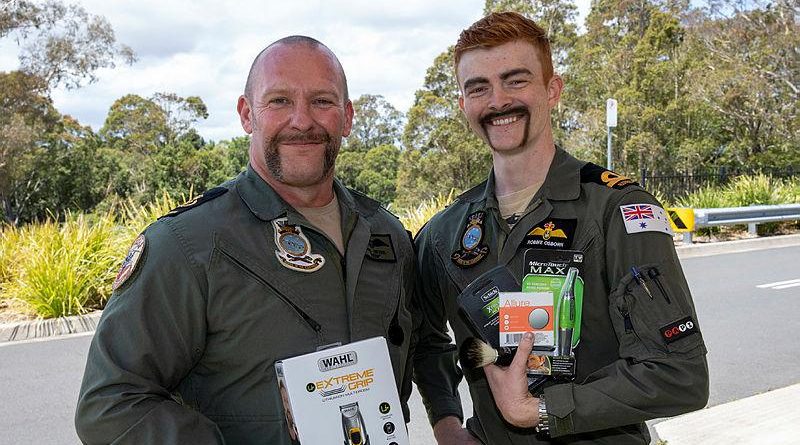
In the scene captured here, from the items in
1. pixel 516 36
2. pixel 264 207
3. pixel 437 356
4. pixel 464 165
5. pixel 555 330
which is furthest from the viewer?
pixel 464 165

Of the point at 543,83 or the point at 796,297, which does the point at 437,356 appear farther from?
the point at 796,297

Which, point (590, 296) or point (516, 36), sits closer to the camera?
point (590, 296)

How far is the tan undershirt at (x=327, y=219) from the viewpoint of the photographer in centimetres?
241

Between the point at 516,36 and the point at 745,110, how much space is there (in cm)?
3149

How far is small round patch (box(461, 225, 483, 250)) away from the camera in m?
2.47

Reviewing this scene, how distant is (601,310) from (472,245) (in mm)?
486

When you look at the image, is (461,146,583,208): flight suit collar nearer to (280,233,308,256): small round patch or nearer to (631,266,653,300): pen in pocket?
(631,266,653,300): pen in pocket

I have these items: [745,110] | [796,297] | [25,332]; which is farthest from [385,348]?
Result: [745,110]

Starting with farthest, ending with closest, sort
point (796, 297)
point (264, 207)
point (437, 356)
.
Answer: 1. point (796, 297)
2. point (437, 356)
3. point (264, 207)

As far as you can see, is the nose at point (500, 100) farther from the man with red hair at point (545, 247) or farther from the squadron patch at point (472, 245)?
the squadron patch at point (472, 245)

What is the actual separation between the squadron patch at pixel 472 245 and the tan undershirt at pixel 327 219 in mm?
402

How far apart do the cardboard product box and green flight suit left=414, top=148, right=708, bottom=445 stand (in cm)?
41

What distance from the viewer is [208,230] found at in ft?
7.02

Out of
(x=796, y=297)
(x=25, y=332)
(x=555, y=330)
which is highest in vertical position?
(x=555, y=330)
